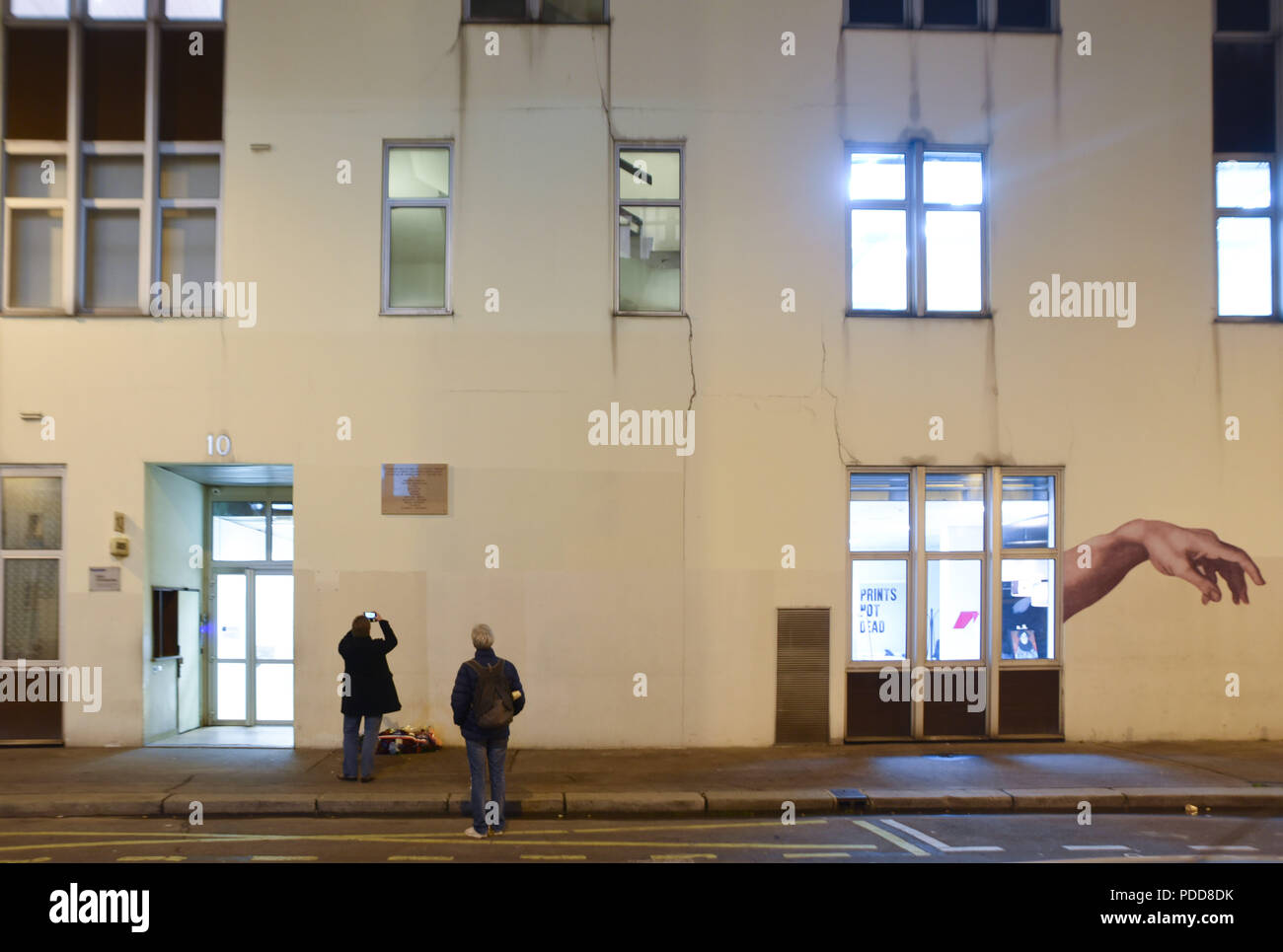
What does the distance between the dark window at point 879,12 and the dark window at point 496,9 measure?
4205mm

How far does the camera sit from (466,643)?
11.7 metres

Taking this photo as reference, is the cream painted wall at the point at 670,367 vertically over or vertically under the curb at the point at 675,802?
over

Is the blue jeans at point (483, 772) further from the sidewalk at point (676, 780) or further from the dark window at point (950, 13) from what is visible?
the dark window at point (950, 13)

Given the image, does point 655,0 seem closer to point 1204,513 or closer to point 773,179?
point 773,179

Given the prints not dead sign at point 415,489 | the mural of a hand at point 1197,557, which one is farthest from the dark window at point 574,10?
the mural of a hand at point 1197,557

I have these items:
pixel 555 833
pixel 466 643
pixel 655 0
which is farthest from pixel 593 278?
pixel 555 833

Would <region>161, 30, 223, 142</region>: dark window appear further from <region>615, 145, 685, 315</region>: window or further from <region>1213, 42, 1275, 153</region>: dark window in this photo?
<region>1213, 42, 1275, 153</region>: dark window

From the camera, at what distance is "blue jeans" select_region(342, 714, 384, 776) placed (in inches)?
393

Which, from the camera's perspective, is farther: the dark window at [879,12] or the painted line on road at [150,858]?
the dark window at [879,12]

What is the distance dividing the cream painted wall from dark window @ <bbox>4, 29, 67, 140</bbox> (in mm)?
2131

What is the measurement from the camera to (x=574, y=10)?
12094 mm

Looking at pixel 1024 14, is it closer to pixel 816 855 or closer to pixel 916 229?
pixel 916 229

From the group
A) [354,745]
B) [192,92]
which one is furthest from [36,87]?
[354,745]

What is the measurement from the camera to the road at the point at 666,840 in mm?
7770
